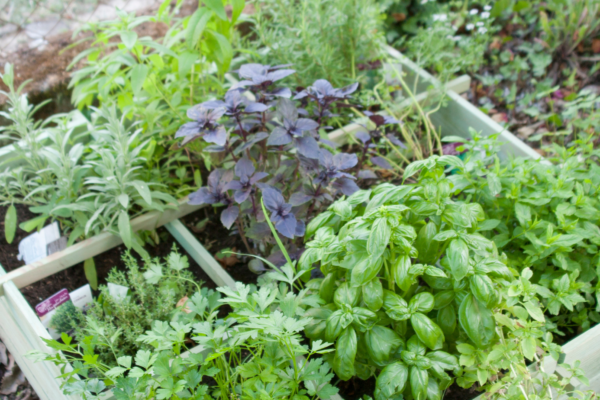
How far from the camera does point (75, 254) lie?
5.37 ft

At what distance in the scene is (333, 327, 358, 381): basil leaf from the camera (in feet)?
3.40

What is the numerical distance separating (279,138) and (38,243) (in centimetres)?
101

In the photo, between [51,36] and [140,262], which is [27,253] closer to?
[140,262]

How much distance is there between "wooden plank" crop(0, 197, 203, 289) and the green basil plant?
2.67 feet

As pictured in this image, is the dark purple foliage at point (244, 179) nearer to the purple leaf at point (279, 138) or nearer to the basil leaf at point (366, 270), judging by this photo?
the purple leaf at point (279, 138)

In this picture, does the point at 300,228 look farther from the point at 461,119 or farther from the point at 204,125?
the point at 461,119

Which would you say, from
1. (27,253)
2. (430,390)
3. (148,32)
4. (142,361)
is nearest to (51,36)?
(148,32)

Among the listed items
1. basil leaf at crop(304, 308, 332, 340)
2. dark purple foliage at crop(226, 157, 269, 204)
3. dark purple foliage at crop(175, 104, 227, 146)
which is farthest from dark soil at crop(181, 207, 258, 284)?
basil leaf at crop(304, 308, 332, 340)

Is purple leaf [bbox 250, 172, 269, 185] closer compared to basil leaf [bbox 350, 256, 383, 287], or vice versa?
basil leaf [bbox 350, 256, 383, 287]

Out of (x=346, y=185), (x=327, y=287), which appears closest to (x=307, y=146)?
(x=346, y=185)

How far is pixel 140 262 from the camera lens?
1.76 meters

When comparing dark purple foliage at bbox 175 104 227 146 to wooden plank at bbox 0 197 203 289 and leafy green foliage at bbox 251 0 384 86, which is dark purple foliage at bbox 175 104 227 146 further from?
leafy green foliage at bbox 251 0 384 86

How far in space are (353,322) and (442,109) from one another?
143 centimetres

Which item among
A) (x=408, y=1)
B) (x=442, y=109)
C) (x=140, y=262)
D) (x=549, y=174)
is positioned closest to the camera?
(x=549, y=174)
